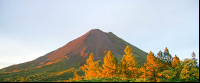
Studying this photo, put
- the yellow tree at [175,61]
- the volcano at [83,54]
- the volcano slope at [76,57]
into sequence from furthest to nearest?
1. the volcano at [83,54]
2. the volcano slope at [76,57]
3. the yellow tree at [175,61]

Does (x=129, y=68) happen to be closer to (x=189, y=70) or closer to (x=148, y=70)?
(x=148, y=70)

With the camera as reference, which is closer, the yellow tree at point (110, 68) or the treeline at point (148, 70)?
the treeline at point (148, 70)

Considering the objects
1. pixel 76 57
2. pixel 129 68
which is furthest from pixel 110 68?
pixel 76 57

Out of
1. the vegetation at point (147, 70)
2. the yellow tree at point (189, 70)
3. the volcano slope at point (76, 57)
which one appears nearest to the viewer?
the vegetation at point (147, 70)

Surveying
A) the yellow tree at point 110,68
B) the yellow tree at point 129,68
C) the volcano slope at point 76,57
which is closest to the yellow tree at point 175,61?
the yellow tree at point 129,68

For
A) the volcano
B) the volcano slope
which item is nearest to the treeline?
the volcano slope

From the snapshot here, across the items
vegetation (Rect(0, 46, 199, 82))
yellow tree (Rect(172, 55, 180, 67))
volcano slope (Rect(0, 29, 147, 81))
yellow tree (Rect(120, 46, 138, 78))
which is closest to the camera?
vegetation (Rect(0, 46, 199, 82))

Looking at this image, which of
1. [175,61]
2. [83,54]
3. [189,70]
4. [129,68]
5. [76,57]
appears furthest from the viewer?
[76,57]

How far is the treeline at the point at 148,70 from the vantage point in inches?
648

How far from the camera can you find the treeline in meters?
16.5

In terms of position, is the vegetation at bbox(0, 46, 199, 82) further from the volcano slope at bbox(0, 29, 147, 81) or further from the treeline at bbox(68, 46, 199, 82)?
the volcano slope at bbox(0, 29, 147, 81)

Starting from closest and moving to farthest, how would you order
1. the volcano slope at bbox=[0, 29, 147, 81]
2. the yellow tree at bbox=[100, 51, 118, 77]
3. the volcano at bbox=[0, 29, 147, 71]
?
the yellow tree at bbox=[100, 51, 118, 77] < the volcano slope at bbox=[0, 29, 147, 81] < the volcano at bbox=[0, 29, 147, 71]

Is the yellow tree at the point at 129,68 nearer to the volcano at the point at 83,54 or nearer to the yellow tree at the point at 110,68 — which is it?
the yellow tree at the point at 110,68

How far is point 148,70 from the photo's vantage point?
20141 mm
